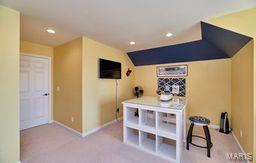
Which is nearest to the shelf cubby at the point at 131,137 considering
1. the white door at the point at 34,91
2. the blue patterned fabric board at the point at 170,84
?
the blue patterned fabric board at the point at 170,84

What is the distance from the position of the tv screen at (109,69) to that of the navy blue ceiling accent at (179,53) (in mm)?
879

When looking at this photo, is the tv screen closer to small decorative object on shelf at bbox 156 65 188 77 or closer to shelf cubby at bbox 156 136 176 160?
small decorative object on shelf at bbox 156 65 188 77

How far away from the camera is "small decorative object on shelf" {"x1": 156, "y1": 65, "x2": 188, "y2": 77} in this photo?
379cm

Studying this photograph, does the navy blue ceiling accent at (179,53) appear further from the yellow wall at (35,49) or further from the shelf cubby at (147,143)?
the yellow wall at (35,49)

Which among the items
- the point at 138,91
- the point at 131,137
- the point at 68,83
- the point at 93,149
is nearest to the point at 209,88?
the point at 138,91

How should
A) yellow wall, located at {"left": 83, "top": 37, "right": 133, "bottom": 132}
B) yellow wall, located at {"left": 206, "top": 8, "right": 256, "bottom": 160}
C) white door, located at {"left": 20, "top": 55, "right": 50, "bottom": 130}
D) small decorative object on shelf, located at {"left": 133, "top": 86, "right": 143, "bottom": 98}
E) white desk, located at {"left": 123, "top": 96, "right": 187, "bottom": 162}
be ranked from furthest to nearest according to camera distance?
1. small decorative object on shelf, located at {"left": 133, "top": 86, "right": 143, "bottom": 98}
2. white door, located at {"left": 20, "top": 55, "right": 50, "bottom": 130}
3. yellow wall, located at {"left": 83, "top": 37, "right": 133, "bottom": 132}
4. white desk, located at {"left": 123, "top": 96, "right": 187, "bottom": 162}
5. yellow wall, located at {"left": 206, "top": 8, "right": 256, "bottom": 160}

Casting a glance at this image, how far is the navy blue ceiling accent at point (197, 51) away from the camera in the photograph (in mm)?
2360

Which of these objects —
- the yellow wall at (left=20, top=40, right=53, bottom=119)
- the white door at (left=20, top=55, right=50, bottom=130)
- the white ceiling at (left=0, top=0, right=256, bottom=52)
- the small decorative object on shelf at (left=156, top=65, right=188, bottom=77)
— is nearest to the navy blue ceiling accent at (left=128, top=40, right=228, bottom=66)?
the small decorative object on shelf at (left=156, top=65, right=188, bottom=77)

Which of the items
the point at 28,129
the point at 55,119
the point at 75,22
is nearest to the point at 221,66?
the point at 75,22

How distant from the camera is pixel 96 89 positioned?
10.7ft

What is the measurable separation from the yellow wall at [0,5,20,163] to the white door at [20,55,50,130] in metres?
1.75

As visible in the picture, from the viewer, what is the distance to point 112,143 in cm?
257

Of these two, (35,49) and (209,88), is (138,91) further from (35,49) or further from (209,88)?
(35,49)

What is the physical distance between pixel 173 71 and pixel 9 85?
12.9ft
